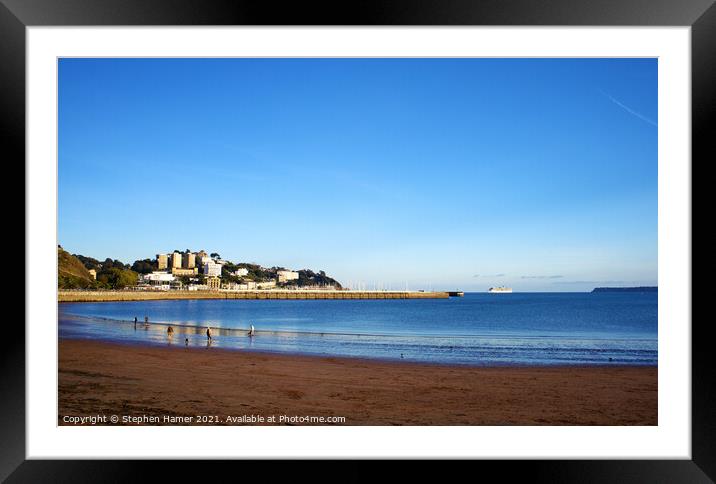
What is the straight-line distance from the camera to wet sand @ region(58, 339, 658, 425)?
3.72 metres

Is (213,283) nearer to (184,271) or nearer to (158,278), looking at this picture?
(184,271)

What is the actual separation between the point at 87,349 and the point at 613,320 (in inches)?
Result: 671

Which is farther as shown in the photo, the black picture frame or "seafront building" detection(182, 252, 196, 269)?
"seafront building" detection(182, 252, 196, 269)

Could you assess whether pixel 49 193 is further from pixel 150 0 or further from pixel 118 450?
pixel 118 450

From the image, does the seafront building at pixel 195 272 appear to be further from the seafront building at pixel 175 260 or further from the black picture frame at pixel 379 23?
the black picture frame at pixel 379 23

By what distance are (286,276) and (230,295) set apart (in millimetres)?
5149

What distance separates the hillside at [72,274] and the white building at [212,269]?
9.78m

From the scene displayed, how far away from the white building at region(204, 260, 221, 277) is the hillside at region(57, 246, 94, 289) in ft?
32.1

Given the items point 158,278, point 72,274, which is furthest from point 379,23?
point 158,278

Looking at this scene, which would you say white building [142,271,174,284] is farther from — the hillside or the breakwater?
the hillside

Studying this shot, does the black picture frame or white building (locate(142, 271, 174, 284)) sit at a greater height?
the black picture frame

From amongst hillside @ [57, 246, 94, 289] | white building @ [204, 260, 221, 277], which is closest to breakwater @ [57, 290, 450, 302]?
hillside @ [57, 246, 94, 289]

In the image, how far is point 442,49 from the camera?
104 inches

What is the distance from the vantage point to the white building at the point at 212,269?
3375 cm
